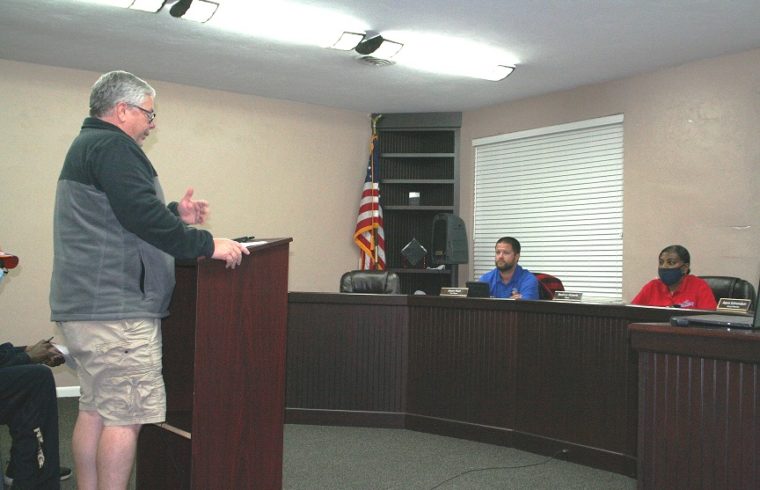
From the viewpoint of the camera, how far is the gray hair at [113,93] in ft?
7.61

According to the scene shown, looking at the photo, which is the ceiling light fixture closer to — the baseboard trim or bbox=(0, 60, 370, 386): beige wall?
bbox=(0, 60, 370, 386): beige wall

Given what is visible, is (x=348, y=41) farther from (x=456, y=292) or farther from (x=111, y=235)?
(x=111, y=235)

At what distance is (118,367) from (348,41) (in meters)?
3.53

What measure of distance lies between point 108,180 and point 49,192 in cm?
457

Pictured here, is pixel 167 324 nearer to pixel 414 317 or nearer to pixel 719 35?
pixel 414 317

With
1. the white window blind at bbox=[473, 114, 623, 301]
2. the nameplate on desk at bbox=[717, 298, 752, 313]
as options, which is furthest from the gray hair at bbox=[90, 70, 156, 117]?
the white window blind at bbox=[473, 114, 623, 301]

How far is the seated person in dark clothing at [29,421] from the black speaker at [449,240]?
4667mm

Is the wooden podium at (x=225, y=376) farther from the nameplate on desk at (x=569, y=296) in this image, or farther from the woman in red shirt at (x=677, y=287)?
the woman in red shirt at (x=677, y=287)

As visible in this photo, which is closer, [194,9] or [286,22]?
[194,9]

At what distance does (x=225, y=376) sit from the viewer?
231cm

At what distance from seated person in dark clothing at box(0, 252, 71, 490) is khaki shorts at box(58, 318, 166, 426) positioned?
65 centimetres

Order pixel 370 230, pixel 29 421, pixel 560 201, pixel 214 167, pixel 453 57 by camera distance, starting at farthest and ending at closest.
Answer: pixel 370 230 → pixel 214 167 → pixel 560 201 → pixel 453 57 → pixel 29 421

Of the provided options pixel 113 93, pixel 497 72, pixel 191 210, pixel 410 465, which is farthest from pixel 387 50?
pixel 113 93

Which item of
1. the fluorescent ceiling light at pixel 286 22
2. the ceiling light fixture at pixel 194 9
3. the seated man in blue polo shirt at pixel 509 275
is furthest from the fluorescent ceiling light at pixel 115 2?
the seated man in blue polo shirt at pixel 509 275
